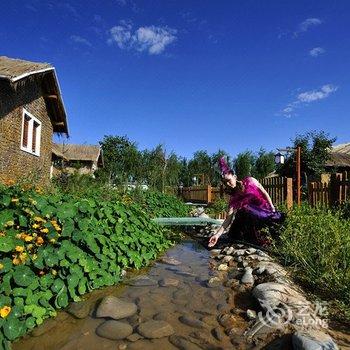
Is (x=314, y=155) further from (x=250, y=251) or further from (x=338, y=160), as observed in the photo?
(x=250, y=251)

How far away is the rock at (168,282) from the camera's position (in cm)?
447

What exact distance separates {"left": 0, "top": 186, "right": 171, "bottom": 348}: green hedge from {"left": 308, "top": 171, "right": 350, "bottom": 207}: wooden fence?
223 inches

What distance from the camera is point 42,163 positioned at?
1459cm

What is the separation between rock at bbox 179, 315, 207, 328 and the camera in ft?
10.7

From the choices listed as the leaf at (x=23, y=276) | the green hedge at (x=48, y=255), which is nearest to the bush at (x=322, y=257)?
the green hedge at (x=48, y=255)

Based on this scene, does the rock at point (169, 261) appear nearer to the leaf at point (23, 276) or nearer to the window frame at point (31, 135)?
the leaf at point (23, 276)

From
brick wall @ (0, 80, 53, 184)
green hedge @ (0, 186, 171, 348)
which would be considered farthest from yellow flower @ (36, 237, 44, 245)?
brick wall @ (0, 80, 53, 184)

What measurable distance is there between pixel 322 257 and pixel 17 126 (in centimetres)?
1004

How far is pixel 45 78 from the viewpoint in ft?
44.5

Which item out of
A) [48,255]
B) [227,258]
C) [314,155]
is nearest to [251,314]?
[48,255]

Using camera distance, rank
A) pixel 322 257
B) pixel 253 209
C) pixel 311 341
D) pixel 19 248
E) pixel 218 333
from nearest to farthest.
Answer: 1. pixel 311 341
2. pixel 218 333
3. pixel 19 248
4. pixel 322 257
5. pixel 253 209

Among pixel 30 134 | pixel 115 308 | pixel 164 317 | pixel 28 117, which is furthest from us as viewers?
pixel 30 134

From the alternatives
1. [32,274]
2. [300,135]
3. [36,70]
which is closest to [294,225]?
[32,274]

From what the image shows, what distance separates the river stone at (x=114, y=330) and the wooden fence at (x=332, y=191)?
20.8 ft
